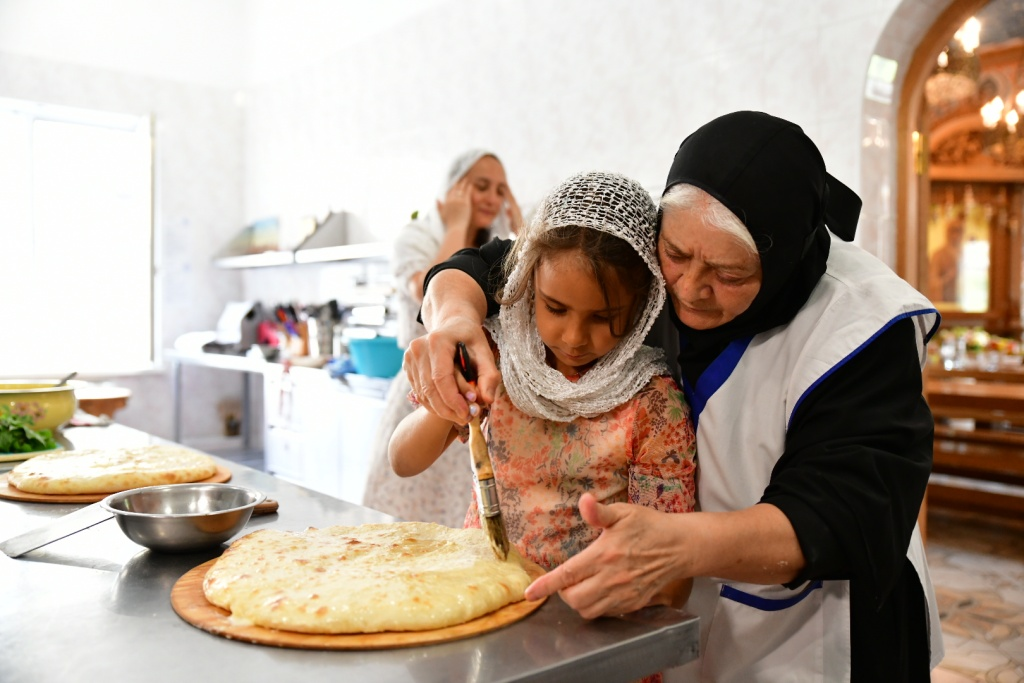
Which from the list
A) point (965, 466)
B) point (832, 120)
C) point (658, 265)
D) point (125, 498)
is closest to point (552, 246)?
point (658, 265)

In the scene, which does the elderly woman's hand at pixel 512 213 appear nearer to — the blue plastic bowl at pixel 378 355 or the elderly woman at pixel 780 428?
the blue plastic bowl at pixel 378 355

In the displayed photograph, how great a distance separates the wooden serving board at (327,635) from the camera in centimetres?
82

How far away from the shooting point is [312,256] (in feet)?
17.0

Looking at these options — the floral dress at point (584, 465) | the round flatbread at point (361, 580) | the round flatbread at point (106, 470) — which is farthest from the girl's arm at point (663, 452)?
the round flatbread at point (106, 470)

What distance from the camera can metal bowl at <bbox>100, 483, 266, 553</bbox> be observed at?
1.06 metres

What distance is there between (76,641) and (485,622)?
1.36ft

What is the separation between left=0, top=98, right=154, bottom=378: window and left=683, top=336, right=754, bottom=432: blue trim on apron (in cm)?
551

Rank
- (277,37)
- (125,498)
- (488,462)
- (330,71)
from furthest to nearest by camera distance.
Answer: (277,37) < (330,71) < (125,498) < (488,462)

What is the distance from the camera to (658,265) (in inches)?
45.1

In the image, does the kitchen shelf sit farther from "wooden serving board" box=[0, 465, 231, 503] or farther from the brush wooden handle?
the brush wooden handle

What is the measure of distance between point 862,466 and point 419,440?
2.14 ft

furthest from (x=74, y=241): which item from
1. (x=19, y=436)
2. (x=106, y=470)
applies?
(x=106, y=470)

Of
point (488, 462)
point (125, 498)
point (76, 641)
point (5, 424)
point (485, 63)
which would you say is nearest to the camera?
point (76, 641)

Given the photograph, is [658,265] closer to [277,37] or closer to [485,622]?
→ [485,622]
